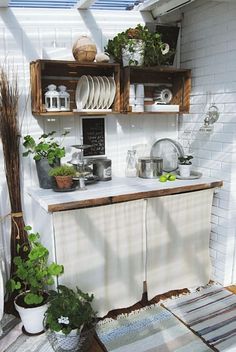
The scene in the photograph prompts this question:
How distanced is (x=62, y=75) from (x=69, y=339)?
1.77 meters

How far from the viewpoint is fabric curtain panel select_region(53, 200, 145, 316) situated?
6.61 ft

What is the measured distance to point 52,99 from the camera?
2227mm

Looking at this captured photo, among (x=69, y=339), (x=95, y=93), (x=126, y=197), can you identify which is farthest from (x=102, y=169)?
(x=69, y=339)

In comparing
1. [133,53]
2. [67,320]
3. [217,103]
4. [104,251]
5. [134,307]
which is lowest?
[134,307]

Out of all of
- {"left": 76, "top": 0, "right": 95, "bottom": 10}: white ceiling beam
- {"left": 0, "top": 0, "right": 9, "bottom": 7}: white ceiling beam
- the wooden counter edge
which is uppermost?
{"left": 76, "top": 0, "right": 95, "bottom": 10}: white ceiling beam

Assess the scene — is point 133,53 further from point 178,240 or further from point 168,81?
point 178,240

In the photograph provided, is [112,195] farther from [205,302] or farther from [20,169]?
[205,302]

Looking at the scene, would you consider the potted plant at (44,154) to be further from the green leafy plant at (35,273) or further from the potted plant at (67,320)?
the potted plant at (67,320)

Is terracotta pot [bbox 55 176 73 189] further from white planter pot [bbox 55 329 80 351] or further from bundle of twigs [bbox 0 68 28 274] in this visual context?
white planter pot [bbox 55 329 80 351]

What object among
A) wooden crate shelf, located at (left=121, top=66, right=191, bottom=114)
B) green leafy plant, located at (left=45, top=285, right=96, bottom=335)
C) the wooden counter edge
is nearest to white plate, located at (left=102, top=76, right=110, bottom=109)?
wooden crate shelf, located at (left=121, top=66, right=191, bottom=114)

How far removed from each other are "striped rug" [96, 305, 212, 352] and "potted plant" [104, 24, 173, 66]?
1.83 meters

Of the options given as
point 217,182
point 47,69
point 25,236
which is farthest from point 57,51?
point 217,182

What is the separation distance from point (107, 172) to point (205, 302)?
1.23 meters

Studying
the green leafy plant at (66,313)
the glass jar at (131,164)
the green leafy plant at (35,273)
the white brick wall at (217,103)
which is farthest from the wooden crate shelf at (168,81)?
the green leafy plant at (66,313)
